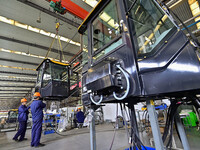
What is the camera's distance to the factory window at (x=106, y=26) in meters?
1.35

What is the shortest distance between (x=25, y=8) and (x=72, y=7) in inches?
121

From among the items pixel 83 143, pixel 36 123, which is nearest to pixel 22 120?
pixel 36 123

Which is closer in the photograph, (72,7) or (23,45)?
(72,7)

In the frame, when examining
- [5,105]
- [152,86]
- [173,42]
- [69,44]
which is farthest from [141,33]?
[5,105]

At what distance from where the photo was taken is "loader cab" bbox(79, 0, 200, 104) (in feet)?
2.79

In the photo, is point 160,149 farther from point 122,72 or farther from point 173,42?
point 173,42

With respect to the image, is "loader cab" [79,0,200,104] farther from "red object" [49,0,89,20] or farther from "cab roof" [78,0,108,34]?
"red object" [49,0,89,20]

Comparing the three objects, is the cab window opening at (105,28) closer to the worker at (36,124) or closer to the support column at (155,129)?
the support column at (155,129)

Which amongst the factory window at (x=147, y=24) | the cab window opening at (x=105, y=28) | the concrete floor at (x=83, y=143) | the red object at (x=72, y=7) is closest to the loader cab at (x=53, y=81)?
the concrete floor at (x=83, y=143)

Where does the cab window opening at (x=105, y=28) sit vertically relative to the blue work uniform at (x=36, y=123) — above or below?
above

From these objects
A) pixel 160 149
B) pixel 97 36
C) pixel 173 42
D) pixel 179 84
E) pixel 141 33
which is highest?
pixel 97 36

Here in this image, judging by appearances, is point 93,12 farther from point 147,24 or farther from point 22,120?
point 22,120

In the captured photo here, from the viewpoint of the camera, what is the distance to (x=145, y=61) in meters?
0.99

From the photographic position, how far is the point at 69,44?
860 cm
